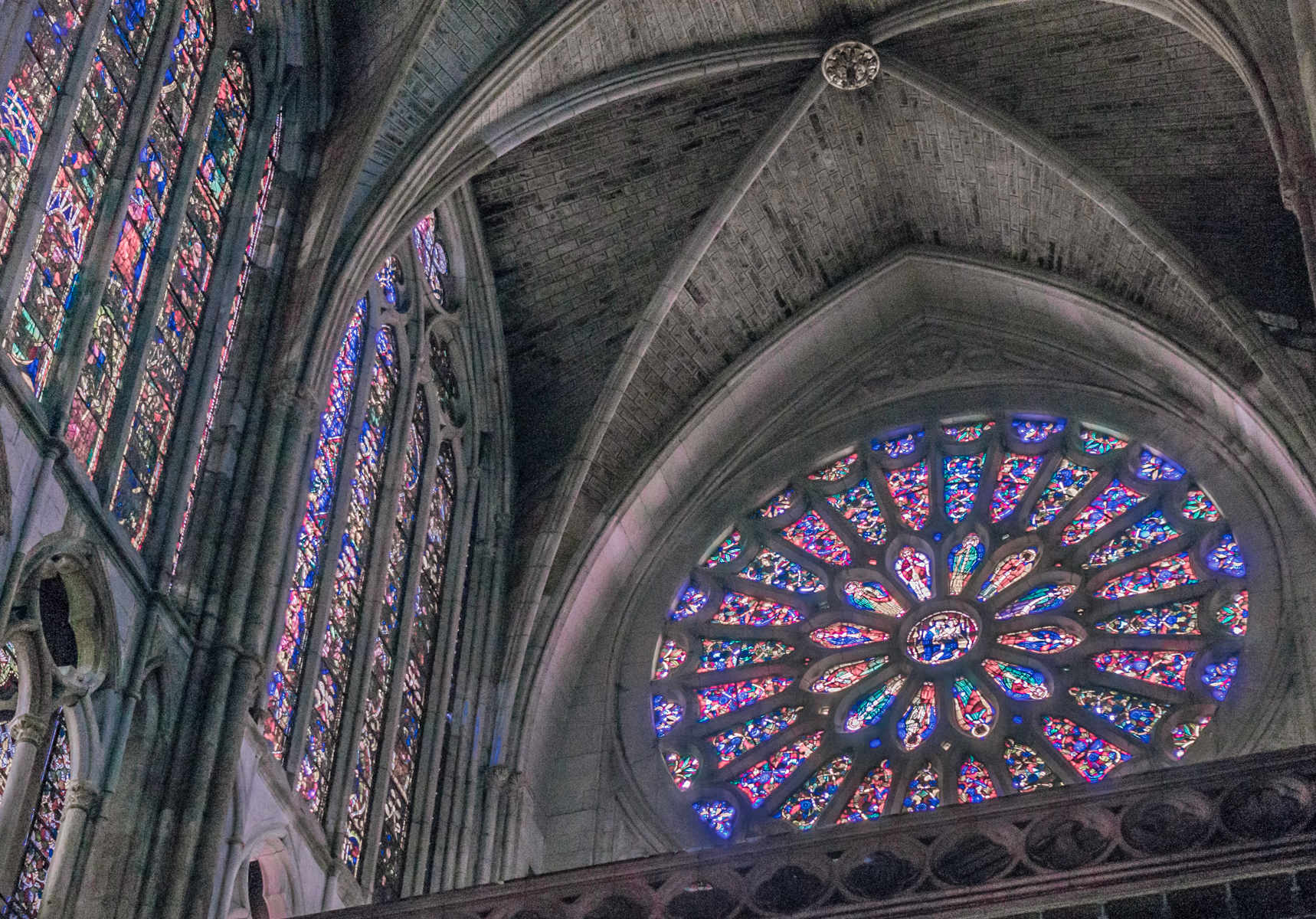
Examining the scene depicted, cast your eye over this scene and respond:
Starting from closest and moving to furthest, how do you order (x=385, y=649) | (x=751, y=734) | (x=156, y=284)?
1. (x=156, y=284)
2. (x=385, y=649)
3. (x=751, y=734)

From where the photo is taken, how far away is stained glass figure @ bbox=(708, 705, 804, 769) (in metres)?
17.2

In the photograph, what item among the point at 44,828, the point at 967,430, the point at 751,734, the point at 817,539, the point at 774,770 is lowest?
the point at 44,828

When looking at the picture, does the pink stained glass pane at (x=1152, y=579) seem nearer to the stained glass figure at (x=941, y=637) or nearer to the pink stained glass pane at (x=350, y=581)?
the stained glass figure at (x=941, y=637)

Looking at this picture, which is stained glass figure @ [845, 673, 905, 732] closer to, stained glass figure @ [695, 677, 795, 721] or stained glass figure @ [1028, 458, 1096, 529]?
stained glass figure @ [695, 677, 795, 721]

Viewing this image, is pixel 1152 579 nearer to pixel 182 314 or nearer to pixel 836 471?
pixel 836 471

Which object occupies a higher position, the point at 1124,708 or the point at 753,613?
the point at 753,613

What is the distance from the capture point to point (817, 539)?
18.5m

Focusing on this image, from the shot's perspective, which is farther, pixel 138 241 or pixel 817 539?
pixel 817 539

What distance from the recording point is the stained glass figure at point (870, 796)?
16484mm

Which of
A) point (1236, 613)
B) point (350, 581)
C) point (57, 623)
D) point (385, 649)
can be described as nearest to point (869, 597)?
point (1236, 613)

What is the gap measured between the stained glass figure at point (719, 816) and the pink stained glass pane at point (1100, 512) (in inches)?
132

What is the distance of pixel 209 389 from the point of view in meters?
14.1

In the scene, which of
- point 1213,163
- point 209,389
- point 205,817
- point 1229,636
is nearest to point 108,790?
point 205,817

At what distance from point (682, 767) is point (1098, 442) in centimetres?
426
